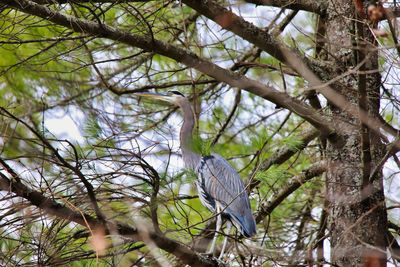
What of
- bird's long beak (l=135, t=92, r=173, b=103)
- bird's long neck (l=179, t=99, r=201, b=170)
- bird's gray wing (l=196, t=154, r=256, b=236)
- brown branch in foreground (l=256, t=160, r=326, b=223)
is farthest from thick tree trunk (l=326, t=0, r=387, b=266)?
bird's long beak (l=135, t=92, r=173, b=103)

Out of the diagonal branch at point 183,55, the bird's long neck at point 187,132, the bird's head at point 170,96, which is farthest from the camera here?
the bird's head at point 170,96

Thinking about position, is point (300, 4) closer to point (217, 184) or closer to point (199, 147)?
point (217, 184)

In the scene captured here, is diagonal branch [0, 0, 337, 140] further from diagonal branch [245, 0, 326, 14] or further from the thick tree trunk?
diagonal branch [245, 0, 326, 14]

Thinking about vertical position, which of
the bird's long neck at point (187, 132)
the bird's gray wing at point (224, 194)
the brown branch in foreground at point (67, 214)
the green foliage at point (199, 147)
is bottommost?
the brown branch in foreground at point (67, 214)

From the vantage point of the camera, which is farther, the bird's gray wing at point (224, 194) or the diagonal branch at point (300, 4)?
the bird's gray wing at point (224, 194)

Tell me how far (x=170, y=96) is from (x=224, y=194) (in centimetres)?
88

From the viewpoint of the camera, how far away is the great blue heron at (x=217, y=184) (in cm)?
280

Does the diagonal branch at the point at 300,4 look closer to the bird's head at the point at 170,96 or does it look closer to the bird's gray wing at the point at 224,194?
the bird's gray wing at the point at 224,194

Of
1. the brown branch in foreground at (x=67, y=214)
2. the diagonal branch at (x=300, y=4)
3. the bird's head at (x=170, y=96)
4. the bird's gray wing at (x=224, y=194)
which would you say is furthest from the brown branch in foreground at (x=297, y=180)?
the brown branch in foreground at (x=67, y=214)

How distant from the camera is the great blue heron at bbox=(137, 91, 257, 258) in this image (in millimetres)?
2797

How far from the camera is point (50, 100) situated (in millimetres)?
4223

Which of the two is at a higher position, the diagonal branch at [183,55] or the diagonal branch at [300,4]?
the diagonal branch at [300,4]

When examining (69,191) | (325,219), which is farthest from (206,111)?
(69,191)

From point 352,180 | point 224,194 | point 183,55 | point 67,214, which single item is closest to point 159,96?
point 224,194
